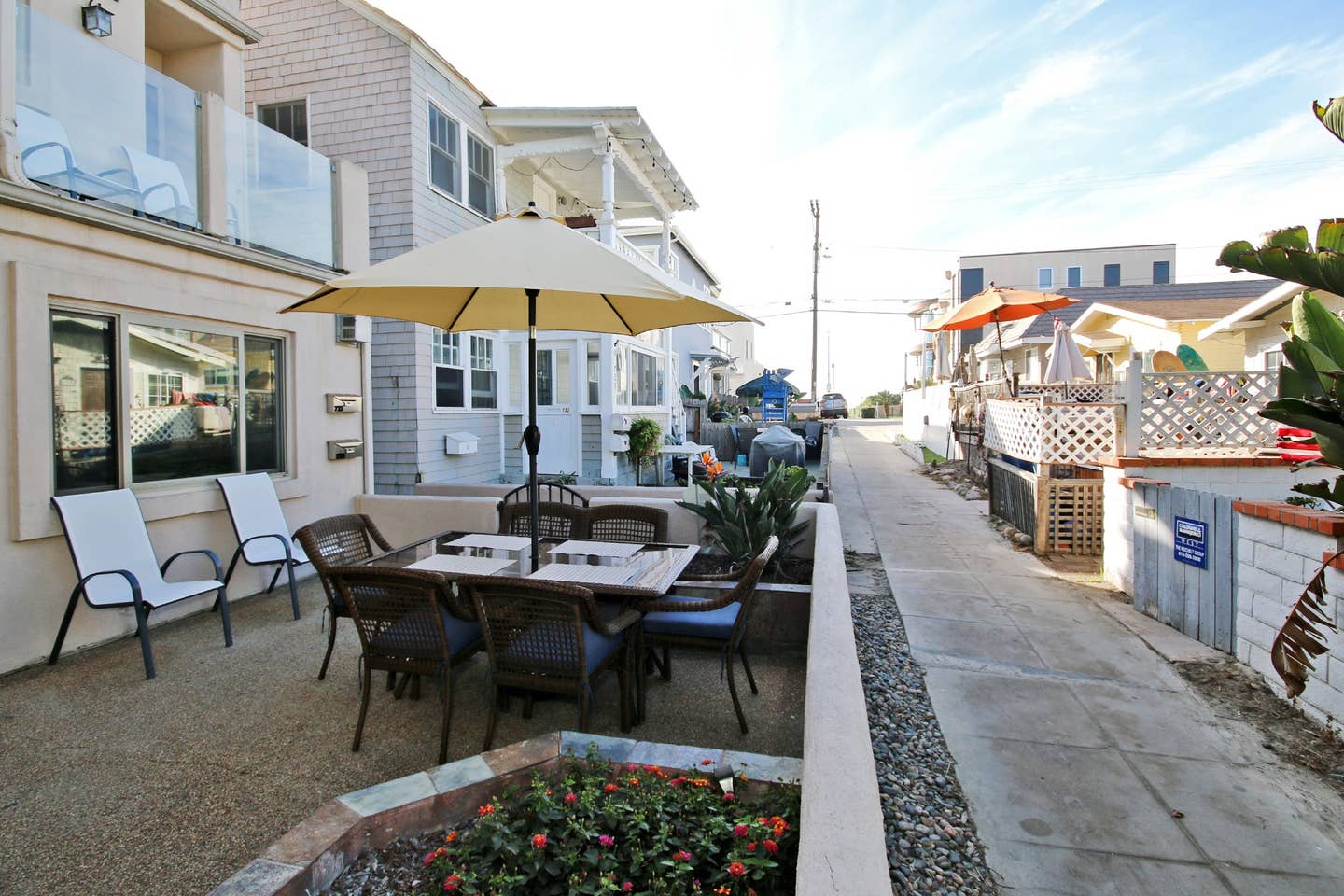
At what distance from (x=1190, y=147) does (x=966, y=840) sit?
860 inches

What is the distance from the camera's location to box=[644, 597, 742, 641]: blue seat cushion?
357cm

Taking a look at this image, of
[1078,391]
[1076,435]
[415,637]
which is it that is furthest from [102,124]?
[1078,391]

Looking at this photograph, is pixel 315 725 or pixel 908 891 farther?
pixel 315 725

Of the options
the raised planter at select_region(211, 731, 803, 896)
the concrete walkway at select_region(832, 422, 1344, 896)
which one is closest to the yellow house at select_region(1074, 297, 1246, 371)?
the concrete walkway at select_region(832, 422, 1344, 896)

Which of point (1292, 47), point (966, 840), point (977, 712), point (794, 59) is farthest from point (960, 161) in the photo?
point (966, 840)

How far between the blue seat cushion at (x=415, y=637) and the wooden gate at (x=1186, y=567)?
4.71 meters

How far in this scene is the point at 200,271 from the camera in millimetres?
5414

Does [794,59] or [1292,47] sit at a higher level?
[794,59]

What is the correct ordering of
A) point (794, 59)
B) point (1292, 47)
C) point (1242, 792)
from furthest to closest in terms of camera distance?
point (794, 59) → point (1292, 47) → point (1242, 792)

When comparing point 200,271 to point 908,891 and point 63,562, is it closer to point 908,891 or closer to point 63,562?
point 63,562

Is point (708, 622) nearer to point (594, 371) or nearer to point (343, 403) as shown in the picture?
point (343, 403)

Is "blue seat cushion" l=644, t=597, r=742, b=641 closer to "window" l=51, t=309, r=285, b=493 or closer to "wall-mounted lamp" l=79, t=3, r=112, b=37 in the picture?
"window" l=51, t=309, r=285, b=493

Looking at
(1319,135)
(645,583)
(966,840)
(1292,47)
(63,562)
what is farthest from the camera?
(1292,47)

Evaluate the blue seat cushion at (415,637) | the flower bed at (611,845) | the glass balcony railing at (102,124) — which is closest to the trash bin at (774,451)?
the glass balcony railing at (102,124)
